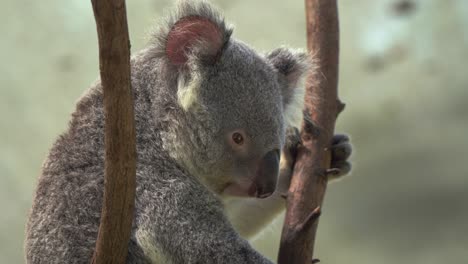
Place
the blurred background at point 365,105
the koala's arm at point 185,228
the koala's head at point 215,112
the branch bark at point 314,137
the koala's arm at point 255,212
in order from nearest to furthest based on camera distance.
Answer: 1. the koala's arm at point 185,228
2. the branch bark at point 314,137
3. the koala's head at point 215,112
4. the koala's arm at point 255,212
5. the blurred background at point 365,105

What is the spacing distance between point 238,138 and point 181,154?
0.31 m

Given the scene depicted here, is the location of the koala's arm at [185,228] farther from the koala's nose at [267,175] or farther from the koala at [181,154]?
the koala's nose at [267,175]

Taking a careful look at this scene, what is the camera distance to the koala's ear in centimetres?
430

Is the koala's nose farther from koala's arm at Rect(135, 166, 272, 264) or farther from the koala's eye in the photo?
koala's arm at Rect(135, 166, 272, 264)

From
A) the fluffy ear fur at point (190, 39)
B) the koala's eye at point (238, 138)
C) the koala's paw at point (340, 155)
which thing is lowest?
the koala's eye at point (238, 138)

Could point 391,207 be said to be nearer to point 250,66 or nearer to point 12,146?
point 12,146

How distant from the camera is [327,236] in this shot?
8492 mm

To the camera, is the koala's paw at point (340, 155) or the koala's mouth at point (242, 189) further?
the koala's paw at point (340, 155)

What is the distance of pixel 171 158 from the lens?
418 cm

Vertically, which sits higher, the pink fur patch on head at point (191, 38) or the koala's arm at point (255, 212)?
the pink fur patch on head at point (191, 38)

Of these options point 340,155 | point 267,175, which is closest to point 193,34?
point 267,175

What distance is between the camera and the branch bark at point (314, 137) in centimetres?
411

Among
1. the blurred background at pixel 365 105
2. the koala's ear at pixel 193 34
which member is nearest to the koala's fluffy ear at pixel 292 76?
the koala's ear at pixel 193 34

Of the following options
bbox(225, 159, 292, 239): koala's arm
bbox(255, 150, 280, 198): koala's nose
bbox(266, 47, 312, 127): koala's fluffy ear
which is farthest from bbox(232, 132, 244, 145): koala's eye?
bbox(225, 159, 292, 239): koala's arm
